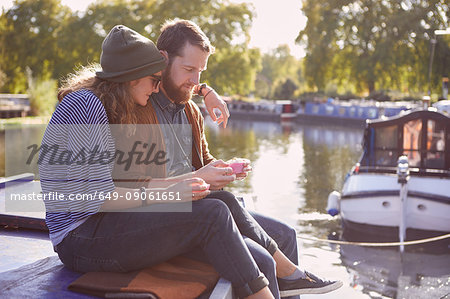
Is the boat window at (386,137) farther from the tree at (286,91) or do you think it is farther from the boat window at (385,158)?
the tree at (286,91)

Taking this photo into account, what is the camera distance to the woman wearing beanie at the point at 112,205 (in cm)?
214

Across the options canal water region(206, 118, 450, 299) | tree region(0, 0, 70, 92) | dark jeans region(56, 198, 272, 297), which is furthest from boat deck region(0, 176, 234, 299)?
tree region(0, 0, 70, 92)

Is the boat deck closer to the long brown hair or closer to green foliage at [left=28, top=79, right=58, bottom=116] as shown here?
the long brown hair

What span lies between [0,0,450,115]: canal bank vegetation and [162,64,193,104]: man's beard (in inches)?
1187

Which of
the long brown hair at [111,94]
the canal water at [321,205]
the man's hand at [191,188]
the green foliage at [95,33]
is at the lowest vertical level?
the canal water at [321,205]

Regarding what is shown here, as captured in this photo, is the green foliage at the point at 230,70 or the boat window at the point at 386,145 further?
the green foliage at the point at 230,70

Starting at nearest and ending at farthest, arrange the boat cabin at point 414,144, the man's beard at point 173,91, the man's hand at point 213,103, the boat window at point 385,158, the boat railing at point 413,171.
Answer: the man's beard at point 173,91 → the man's hand at point 213,103 → the boat railing at point 413,171 → the boat cabin at point 414,144 → the boat window at point 385,158

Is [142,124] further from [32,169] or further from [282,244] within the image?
[32,169]

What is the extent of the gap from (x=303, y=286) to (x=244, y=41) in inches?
1453

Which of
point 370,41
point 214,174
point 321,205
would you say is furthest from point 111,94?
point 370,41

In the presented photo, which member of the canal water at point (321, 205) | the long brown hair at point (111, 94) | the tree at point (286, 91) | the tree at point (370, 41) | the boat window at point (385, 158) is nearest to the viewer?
the long brown hair at point (111, 94)

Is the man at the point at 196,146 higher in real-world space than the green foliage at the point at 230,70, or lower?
lower

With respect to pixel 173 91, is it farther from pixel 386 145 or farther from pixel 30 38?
pixel 30 38

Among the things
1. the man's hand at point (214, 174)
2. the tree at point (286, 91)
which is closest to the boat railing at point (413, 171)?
the man's hand at point (214, 174)
